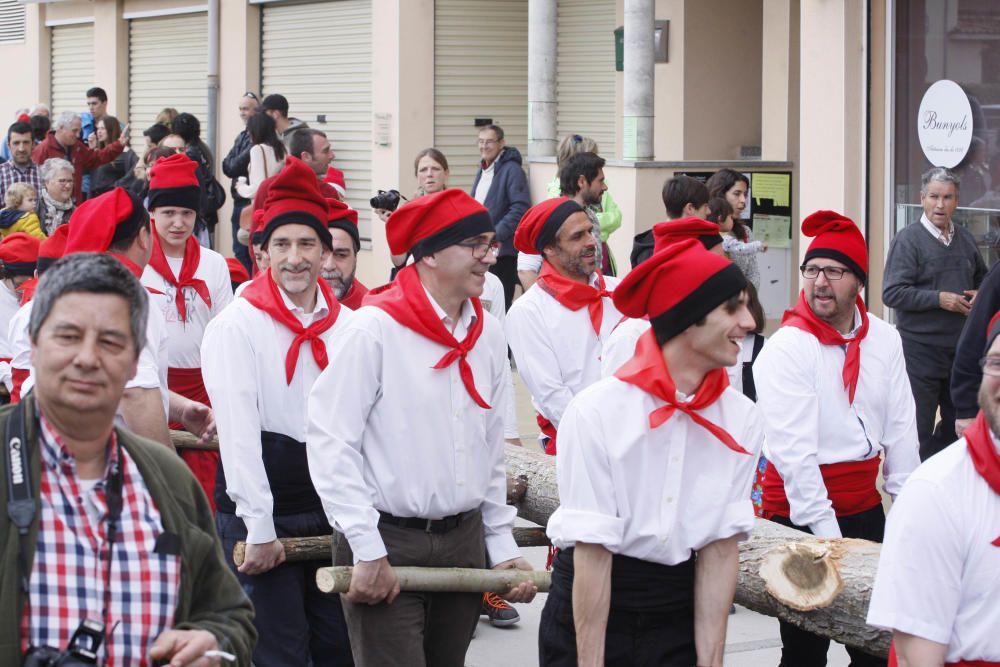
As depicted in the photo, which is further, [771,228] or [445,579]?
[771,228]

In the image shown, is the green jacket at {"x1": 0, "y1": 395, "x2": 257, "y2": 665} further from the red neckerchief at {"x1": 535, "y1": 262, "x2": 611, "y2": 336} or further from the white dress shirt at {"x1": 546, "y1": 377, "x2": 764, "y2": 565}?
the red neckerchief at {"x1": 535, "y1": 262, "x2": 611, "y2": 336}

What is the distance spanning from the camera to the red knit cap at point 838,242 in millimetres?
6086

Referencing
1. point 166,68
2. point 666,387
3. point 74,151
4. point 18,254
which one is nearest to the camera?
point 666,387

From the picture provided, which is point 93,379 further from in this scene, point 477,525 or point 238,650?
point 477,525

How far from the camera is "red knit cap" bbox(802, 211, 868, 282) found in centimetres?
609

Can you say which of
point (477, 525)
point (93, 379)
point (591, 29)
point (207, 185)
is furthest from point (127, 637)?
point (591, 29)

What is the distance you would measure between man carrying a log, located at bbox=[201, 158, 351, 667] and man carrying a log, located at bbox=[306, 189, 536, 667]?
1.70 ft

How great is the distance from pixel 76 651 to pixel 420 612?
215 centimetres

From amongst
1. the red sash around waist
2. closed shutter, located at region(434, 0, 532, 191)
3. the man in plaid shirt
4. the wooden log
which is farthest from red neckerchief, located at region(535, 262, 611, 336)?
closed shutter, located at region(434, 0, 532, 191)

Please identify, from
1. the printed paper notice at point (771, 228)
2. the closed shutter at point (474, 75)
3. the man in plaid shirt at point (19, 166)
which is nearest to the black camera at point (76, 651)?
the printed paper notice at point (771, 228)

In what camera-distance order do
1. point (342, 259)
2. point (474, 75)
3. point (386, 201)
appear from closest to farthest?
point (342, 259), point (386, 201), point (474, 75)

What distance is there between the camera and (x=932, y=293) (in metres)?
9.67

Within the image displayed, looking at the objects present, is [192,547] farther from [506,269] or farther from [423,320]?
[506,269]

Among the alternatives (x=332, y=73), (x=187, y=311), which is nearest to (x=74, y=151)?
(x=332, y=73)
